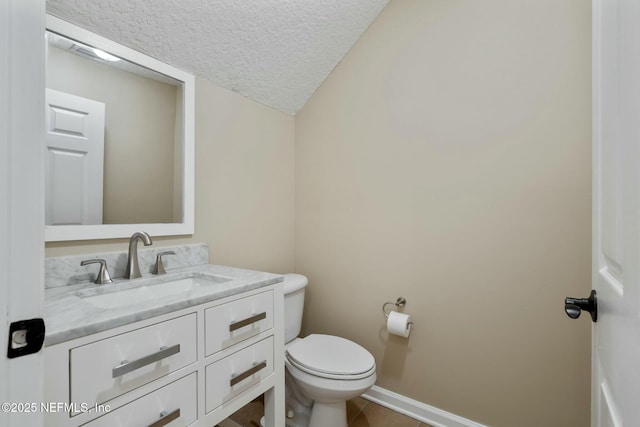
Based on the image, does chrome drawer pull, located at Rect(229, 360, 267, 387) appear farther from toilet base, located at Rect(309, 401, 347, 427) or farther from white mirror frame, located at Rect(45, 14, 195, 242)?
white mirror frame, located at Rect(45, 14, 195, 242)

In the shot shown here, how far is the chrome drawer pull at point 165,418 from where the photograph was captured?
81cm

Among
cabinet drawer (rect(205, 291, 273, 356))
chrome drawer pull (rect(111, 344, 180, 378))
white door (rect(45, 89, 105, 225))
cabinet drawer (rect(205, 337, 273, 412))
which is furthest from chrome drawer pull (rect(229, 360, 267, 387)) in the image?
white door (rect(45, 89, 105, 225))

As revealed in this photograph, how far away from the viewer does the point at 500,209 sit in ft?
4.59

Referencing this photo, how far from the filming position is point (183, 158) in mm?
1475

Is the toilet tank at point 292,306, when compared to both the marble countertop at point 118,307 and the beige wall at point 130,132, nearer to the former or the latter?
the marble countertop at point 118,307

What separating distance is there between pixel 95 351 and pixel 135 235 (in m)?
0.58

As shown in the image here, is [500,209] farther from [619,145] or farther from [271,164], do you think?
[271,164]

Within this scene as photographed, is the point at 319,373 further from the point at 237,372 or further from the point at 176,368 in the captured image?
the point at 176,368

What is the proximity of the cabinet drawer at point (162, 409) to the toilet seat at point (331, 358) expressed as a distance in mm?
605

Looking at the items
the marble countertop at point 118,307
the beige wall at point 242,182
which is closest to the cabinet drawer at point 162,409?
the marble countertop at point 118,307

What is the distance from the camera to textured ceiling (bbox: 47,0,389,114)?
3.89 ft

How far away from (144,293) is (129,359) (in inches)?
17.9

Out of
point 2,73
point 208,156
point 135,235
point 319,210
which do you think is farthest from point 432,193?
point 2,73

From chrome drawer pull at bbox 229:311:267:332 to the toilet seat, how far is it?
44 cm
